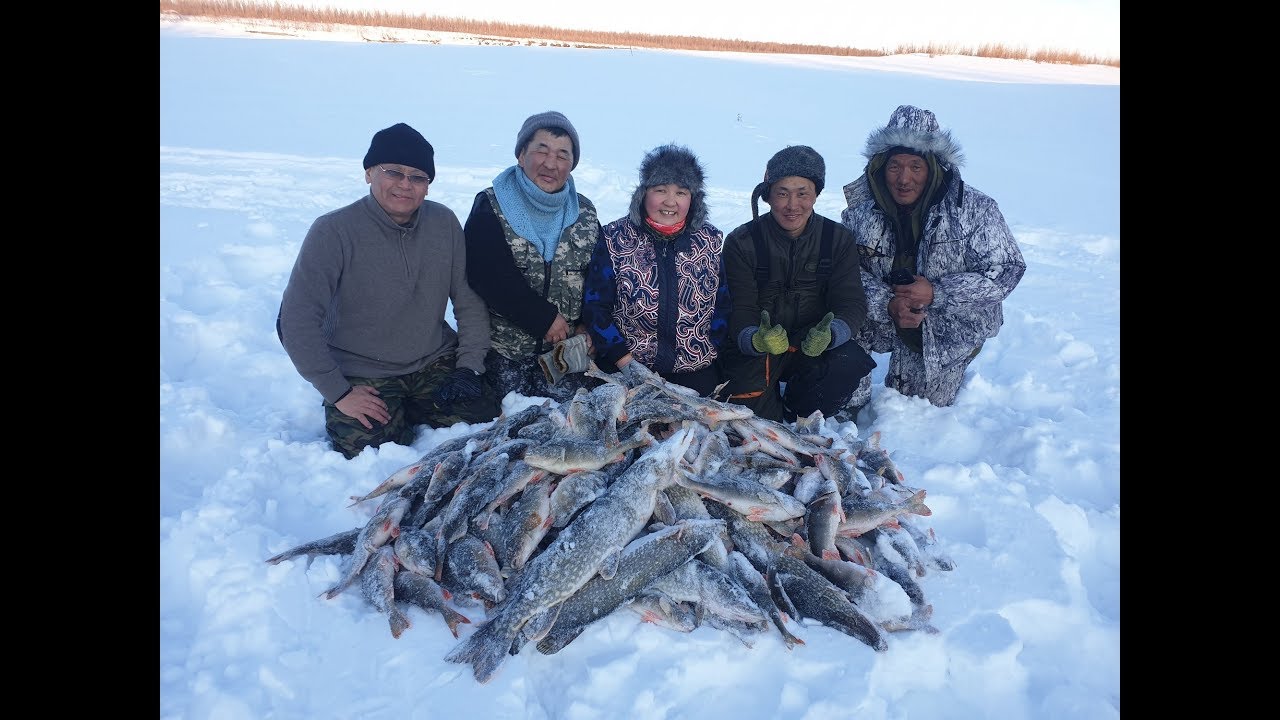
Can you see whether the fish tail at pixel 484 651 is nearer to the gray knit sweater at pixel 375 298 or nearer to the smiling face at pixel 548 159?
the gray knit sweater at pixel 375 298

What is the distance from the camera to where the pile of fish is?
2.78m

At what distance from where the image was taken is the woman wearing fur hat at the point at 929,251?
4703 mm

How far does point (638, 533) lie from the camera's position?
118 inches

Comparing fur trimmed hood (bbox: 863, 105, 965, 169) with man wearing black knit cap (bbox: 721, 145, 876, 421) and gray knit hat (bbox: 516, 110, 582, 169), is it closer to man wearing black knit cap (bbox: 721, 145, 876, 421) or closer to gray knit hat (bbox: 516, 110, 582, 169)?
man wearing black knit cap (bbox: 721, 145, 876, 421)

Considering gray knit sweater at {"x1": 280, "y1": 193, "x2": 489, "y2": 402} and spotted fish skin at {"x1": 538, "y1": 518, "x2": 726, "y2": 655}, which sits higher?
gray knit sweater at {"x1": 280, "y1": 193, "x2": 489, "y2": 402}

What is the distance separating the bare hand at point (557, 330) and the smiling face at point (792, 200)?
4.70ft

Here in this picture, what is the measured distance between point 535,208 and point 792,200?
1.51 meters

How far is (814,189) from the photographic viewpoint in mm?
4254

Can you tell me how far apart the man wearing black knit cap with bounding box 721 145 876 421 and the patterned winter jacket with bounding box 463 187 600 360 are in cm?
93

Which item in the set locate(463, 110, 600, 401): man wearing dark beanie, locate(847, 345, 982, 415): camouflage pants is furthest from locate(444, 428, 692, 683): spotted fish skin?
locate(847, 345, 982, 415): camouflage pants

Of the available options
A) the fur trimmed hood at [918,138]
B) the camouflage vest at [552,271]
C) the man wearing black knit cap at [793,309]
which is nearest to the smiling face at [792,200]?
the man wearing black knit cap at [793,309]

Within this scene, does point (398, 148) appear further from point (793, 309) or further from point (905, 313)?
point (905, 313)

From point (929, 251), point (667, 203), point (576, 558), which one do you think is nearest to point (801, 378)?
point (929, 251)
